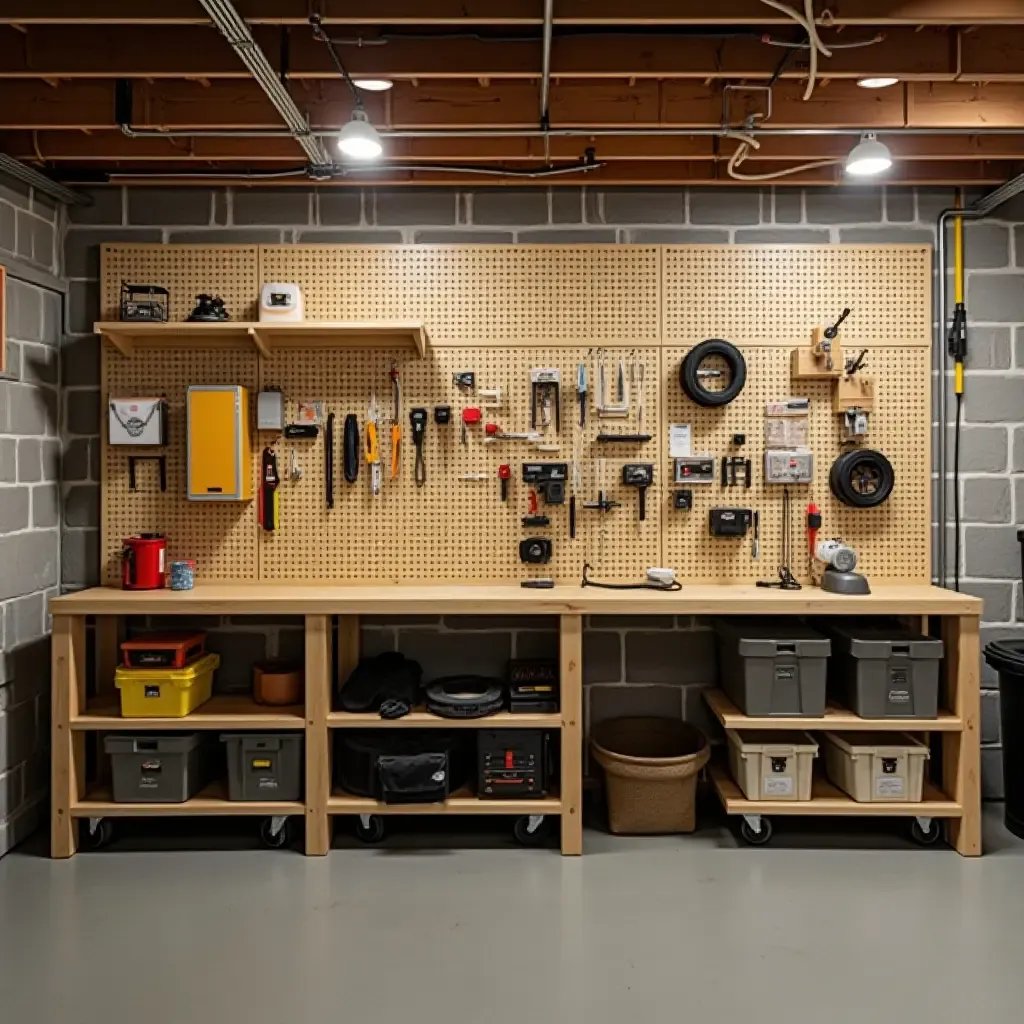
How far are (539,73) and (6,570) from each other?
2806 mm

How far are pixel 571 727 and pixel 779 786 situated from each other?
0.87 metres

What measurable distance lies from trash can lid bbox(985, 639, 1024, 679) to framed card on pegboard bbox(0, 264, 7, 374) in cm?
414

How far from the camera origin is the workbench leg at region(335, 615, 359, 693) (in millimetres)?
3754

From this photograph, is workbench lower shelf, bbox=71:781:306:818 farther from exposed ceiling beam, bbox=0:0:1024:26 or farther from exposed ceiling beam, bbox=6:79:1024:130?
exposed ceiling beam, bbox=0:0:1024:26

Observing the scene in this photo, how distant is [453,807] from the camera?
3271 mm

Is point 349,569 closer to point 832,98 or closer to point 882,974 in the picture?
point 882,974

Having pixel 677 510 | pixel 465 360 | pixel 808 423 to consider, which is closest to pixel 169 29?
pixel 465 360

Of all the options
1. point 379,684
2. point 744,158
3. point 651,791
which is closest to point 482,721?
point 379,684

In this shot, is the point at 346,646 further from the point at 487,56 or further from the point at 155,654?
A: the point at 487,56

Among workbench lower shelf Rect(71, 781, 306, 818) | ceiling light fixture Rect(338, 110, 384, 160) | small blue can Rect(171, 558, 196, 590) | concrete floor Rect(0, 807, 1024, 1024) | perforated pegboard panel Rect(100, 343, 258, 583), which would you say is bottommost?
concrete floor Rect(0, 807, 1024, 1024)

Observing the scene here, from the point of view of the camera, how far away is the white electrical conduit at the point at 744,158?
3.14 m

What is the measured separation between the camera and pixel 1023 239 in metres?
3.81

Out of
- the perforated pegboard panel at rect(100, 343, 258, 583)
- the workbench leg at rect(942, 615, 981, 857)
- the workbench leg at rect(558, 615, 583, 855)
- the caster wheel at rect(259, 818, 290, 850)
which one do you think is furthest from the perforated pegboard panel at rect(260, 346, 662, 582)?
the workbench leg at rect(942, 615, 981, 857)

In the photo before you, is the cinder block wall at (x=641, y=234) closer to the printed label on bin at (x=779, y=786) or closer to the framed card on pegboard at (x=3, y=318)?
the framed card on pegboard at (x=3, y=318)
